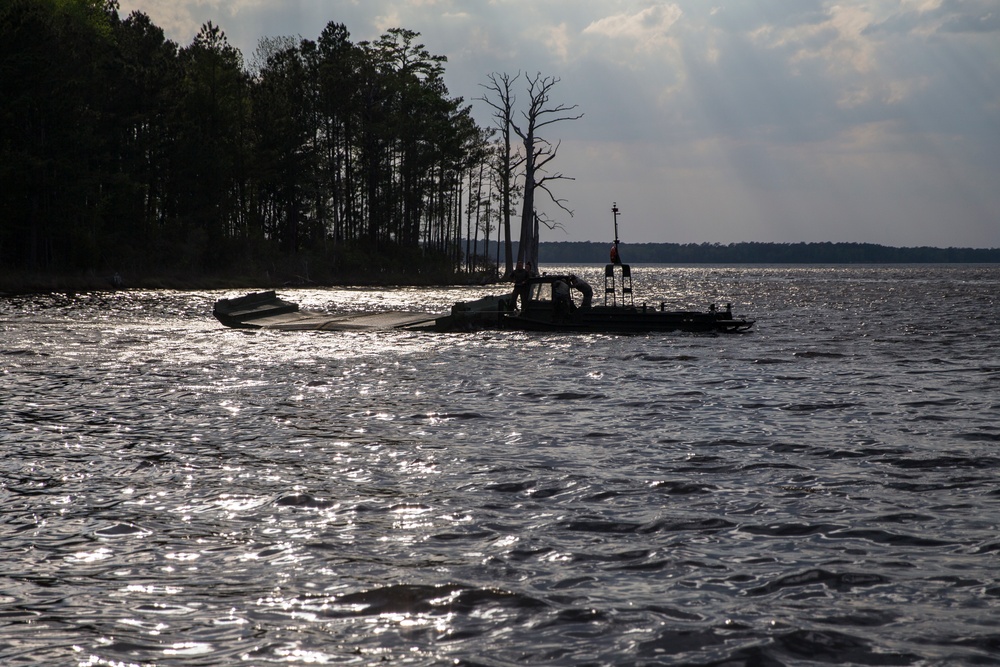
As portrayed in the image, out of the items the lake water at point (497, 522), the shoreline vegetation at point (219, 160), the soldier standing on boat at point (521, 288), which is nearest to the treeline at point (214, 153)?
the shoreline vegetation at point (219, 160)

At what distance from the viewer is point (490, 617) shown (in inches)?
246

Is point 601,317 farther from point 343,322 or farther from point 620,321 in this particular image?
point 343,322

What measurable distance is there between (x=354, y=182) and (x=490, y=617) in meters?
82.9

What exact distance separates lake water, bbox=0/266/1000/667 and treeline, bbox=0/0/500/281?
137 feet

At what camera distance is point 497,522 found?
27.8 ft

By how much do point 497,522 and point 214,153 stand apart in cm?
6648

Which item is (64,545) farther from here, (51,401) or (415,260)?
(415,260)

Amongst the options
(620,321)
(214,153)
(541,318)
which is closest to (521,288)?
(541,318)

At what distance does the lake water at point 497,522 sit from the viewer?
19.3 feet

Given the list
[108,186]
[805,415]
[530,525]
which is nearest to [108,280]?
[108,186]

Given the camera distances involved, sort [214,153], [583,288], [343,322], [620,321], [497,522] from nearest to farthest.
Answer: [497,522], [620,321], [583,288], [343,322], [214,153]

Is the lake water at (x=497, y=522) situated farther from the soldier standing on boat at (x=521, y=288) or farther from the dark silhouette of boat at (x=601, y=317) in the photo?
the soldier standing on boat at (x=521, y=288)

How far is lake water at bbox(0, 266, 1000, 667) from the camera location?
5.88 m

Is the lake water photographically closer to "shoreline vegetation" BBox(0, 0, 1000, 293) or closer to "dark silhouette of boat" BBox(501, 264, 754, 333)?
"dark silhouette of boat" BBox(501, 264, 754, 333)
